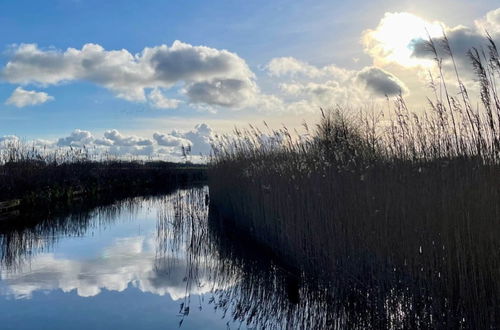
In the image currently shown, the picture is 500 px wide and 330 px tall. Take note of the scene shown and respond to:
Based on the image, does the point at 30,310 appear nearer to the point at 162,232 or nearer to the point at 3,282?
the point at 3,282

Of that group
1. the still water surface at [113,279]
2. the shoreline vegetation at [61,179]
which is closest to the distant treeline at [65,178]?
the shoreline vegetation at [61,179]

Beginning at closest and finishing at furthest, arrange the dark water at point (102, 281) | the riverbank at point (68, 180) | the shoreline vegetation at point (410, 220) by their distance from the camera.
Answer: the shoreline vegetation at point (410, 220), the dark water at point (102, 281), the riverbank at point (68, 180)

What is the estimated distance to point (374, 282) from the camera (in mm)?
4680

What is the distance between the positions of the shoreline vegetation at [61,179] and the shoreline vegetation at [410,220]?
10543 millimetres

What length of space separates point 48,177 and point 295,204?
48.6ft

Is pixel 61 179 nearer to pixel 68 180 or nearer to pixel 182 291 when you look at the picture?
pixel 68 180

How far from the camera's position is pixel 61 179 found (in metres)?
20.3

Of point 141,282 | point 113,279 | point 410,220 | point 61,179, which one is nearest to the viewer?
point 410,220

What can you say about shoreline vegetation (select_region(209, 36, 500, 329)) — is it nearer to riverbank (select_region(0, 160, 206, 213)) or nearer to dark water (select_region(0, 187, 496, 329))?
dark water (select_region(0, 187, 496, 329))

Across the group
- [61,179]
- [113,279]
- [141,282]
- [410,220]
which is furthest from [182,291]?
[61,179]

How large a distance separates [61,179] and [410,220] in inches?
721

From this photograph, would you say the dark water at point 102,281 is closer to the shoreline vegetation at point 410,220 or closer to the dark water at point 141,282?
the dark water at point 141,282

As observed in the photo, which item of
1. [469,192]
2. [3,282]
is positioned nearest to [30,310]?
[3,282]

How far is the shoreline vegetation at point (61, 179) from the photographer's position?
1555 centimetres
